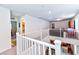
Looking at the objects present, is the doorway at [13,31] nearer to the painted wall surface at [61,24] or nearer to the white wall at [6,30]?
the white wall at [6,30]

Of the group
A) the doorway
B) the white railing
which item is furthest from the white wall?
the white railing

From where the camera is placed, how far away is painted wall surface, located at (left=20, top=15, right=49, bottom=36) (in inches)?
52.5

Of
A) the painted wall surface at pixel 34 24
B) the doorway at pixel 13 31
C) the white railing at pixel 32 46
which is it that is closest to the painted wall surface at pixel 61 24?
the painted wall surface at pixel 34 24

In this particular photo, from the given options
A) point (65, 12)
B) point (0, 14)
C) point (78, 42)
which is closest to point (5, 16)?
point (0, 14)

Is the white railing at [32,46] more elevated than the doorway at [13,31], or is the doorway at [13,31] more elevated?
the doorway at [13,31]

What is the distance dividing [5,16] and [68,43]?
0.93 metres

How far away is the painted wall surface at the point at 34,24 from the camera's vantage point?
1.33m

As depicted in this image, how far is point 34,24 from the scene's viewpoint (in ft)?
4.47

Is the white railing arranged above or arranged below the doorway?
below

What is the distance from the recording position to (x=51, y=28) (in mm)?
1395

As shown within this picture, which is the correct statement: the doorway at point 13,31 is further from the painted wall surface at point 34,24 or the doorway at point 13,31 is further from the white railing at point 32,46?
the painted wall surface at point 34,24

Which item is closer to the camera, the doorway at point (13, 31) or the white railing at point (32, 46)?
the white railing at point (32, 46)

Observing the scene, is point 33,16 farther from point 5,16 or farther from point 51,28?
point 5,16

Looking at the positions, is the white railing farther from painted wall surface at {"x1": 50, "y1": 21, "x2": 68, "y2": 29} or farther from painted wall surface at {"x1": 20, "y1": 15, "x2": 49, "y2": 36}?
painted wall surface at {"x1": 50, "y1": 21, "x2": 68, "y2": 29}
